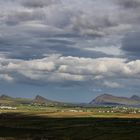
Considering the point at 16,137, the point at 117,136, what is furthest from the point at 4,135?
the point at 117,136

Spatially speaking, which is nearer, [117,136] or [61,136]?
[117,136]

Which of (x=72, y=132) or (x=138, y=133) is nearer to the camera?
(x=138, y=133)

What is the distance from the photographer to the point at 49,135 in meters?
179

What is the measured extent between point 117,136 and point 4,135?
169 feet

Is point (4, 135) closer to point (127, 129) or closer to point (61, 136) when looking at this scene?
point (61, 136)

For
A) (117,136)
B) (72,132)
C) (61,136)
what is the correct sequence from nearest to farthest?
1. (117,136)
2. (61,136)
3. (72,132)

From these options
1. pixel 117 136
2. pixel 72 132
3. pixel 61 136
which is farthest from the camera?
pixel 72 132

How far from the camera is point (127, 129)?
19100 cm

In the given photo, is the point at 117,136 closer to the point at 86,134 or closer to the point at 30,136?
the point at 86,134

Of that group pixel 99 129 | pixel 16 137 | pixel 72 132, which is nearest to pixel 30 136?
pixel 16 137

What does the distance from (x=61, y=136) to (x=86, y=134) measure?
1190cm

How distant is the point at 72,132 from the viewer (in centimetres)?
18738

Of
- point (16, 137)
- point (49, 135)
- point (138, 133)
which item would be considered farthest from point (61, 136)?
point (138, 133)

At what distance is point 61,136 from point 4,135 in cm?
2622
